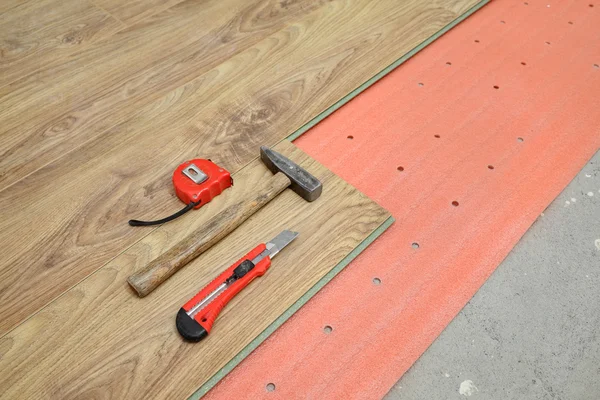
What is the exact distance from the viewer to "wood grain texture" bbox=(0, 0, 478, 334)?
1.04m

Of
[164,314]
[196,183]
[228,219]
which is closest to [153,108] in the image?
[196,183]

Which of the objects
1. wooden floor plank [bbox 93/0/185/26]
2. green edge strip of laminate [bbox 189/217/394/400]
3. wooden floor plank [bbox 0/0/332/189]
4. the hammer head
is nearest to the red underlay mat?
green edge strip of laminate [bbox 189/217/394/400]

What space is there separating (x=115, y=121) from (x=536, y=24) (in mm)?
1311

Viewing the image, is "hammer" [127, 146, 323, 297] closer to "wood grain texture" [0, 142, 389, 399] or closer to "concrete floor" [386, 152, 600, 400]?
"wood grain texture" [0, 142, 389, 399]

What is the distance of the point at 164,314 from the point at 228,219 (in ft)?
0.73

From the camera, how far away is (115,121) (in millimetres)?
1258

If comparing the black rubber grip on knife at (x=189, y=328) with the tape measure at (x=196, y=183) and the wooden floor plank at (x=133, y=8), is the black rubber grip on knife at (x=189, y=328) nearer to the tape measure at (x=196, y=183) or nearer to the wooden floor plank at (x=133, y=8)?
the tape measure at (x=196, y=183)

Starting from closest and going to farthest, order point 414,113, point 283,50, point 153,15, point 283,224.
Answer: point 283,224
point 414,113
point 283,50
point 153,15

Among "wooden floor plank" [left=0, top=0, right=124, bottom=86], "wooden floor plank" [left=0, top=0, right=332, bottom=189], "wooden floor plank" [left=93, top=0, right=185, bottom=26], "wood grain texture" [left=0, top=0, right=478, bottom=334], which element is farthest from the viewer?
"wooden floor plank" [left=93, top=0, right=185, bottom=26]

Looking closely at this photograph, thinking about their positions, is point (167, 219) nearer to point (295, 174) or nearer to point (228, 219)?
point (228, 219)

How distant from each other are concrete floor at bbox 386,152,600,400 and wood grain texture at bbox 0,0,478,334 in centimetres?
60

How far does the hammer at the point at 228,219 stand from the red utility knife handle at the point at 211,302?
0.07 meters

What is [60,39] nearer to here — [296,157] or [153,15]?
[153,15]

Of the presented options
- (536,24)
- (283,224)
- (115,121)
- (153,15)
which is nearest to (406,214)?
(283,224)
